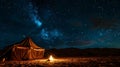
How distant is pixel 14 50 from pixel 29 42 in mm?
2854

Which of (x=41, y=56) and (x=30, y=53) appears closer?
(x=30, y=53)

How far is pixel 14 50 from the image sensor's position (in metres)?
33.8

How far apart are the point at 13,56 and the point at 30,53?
9.40ft

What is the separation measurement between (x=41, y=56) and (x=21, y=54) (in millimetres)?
5914

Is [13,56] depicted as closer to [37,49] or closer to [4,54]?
[4,54]

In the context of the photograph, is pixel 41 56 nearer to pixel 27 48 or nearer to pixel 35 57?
pixel 35 57

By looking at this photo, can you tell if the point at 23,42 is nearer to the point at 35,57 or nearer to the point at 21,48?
the point at 21,48

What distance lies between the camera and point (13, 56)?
34.3 m

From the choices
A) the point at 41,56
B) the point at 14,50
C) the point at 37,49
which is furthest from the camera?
the point at 41,56

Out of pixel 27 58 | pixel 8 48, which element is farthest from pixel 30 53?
pixel 8 48

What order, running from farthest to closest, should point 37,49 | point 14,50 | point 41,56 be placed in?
point 41,56 → point 37,49 → point 14,50

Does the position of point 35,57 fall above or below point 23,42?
below

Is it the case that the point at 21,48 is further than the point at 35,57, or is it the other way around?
the point at 35,57

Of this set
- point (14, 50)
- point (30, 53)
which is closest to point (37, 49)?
point (30, 53)
